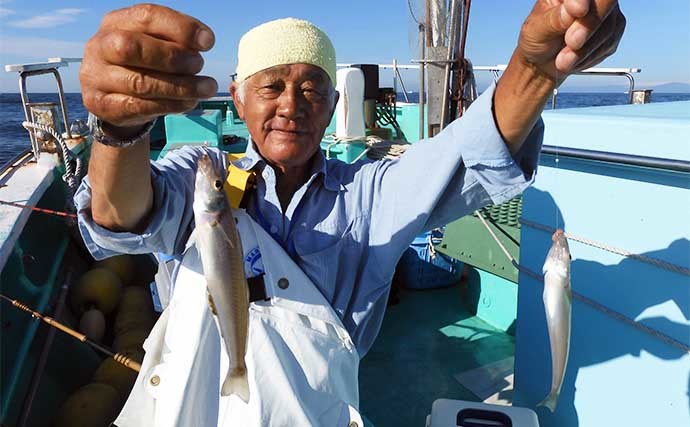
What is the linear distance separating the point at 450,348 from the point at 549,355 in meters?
1.79

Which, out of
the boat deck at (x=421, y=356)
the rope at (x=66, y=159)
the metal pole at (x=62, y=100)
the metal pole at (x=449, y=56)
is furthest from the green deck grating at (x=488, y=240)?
the metal pole at (x=62, y=100)

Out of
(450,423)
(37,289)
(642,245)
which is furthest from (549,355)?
(37,289)

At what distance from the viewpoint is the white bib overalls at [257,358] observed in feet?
5.89

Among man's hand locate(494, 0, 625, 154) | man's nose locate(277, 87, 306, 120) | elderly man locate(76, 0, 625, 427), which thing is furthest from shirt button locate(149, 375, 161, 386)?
man's hand locate(494, 0, 625, 154)

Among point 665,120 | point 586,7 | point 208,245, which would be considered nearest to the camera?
point 586,7

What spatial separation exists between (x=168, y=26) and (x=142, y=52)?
93 millimetres

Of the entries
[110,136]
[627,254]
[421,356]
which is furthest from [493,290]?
[110,136]

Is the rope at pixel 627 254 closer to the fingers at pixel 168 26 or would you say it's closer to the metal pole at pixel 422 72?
the fingers at pixel 168 26

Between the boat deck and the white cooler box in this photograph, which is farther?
the boat deck

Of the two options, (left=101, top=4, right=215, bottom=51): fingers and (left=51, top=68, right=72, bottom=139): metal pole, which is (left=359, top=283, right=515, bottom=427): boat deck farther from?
(left=51, top=68, right=72, bottom=139): metal pole

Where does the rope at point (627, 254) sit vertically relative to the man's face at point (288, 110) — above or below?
below

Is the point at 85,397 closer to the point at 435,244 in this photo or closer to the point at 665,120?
the point at 435,244

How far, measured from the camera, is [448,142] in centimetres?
183

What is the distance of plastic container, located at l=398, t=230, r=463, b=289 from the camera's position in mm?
5383
